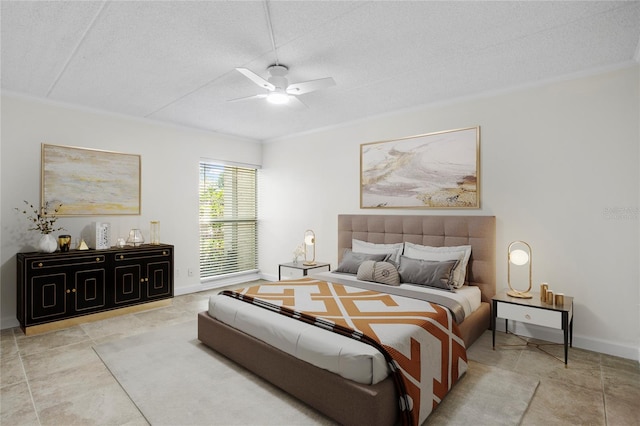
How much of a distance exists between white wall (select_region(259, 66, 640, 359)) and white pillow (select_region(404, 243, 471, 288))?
0.40 meters

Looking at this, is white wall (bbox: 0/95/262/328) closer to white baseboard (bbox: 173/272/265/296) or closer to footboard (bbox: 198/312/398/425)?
white baseboard (bbox: 173/272/265/296)

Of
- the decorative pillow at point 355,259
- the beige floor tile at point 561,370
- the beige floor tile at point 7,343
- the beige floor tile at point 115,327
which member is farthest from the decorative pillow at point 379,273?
the beige floor tile at point 7,343

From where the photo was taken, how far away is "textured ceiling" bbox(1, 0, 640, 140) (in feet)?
7.36

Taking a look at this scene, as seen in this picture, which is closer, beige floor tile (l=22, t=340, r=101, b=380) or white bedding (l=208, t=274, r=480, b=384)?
white bedding (l=208, t=274, r=480, b=384)

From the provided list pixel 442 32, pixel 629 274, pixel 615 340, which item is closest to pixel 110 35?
pixel 442 32

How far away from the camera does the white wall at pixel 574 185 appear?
9.97 ft

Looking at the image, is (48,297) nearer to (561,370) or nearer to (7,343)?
(7,343)

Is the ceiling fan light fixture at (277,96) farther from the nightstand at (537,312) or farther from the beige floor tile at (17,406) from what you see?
the beige floor tile at (17,406)

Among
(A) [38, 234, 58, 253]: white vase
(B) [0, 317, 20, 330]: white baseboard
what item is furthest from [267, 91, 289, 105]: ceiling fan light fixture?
(B) [0, 317, 20, 330]: white baseboard

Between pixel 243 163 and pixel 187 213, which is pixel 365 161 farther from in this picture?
pixel 187 213

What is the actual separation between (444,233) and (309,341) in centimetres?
243

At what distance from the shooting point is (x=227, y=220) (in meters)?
6.07

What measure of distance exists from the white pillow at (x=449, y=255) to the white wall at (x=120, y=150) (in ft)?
11.6

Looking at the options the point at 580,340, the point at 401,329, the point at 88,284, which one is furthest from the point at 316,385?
the point at 88,284
